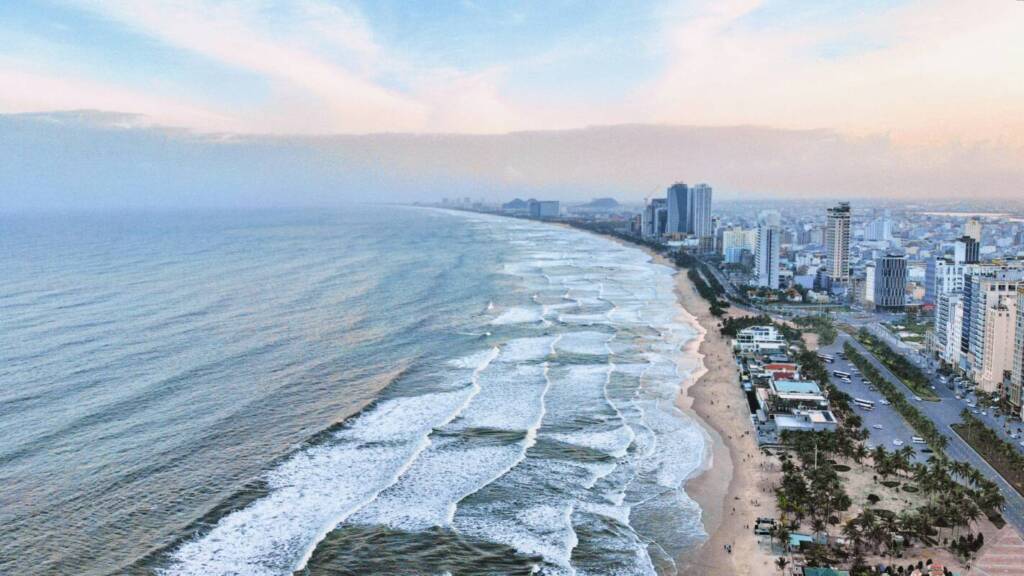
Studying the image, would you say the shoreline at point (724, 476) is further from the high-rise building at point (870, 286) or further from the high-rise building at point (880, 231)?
the high-rise building at point (880, 231)

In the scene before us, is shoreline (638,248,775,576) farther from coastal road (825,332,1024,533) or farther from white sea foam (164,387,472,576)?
white sea foam (164,387,472,576)

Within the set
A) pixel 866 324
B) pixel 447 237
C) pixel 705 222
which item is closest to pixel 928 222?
pixel 705 222

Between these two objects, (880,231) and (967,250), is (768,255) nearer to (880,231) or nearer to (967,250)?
(967,250)

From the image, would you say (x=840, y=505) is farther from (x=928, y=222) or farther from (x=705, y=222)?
(x=928, y=222)

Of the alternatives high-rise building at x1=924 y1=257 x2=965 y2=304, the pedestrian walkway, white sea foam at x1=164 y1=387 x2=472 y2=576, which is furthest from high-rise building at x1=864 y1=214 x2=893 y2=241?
white sea foam at x1=164 y1=387 x2=472 y2=576

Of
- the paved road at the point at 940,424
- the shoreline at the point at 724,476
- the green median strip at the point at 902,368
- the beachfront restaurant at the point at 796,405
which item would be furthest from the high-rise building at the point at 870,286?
the beachfront restaurant at the point at 796,405
